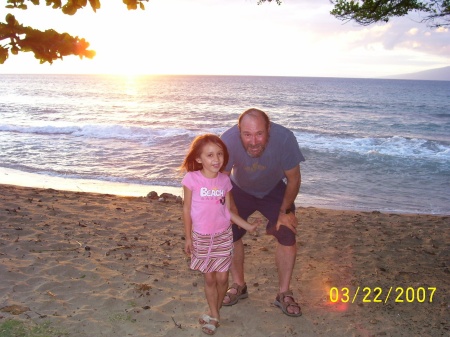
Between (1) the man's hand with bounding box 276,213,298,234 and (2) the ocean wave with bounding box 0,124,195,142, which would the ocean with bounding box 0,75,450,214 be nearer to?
(2) the ocean wave with bounding box 0,124,195,142

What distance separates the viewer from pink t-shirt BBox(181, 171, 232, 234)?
371 cm

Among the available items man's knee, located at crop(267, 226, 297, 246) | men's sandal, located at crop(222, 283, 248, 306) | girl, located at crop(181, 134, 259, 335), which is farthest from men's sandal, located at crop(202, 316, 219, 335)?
man's knee, located at crop(267, 226, 297, 246)

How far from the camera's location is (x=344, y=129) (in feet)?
95.1

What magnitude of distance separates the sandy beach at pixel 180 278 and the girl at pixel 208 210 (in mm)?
696

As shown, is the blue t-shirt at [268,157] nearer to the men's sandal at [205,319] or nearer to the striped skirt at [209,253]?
the striped skirt at [209,253]

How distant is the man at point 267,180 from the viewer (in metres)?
3.89

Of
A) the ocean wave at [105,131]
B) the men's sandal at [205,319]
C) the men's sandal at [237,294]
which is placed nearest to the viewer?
the men's sandal at [205,319]

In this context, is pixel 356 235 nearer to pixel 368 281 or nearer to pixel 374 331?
pixel 368 281

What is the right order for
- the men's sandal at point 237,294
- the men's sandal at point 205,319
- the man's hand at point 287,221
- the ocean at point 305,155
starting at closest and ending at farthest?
1. the men's sandal at point 205,319
2. the man's hand at point 287,221
3. the men's sandal at point 237,294
4. the ocean at point 305,155

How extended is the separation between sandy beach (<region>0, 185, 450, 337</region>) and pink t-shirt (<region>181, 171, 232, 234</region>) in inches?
39.8

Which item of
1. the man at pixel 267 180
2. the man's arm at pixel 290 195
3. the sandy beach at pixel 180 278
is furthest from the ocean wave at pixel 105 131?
the man's arm at pixel 290 195

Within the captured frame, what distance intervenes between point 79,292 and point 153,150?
46.6 feet
